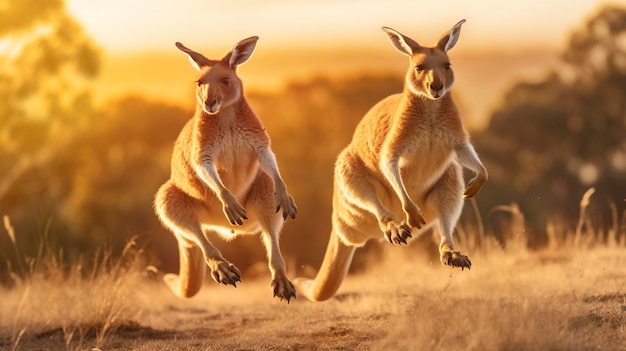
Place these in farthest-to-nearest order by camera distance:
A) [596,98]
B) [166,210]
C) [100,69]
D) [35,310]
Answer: [596,98] → [100,69] → [35,310] → [166,210]

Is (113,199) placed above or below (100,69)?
below

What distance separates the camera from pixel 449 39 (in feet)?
21.9

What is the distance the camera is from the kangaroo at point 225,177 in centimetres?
634

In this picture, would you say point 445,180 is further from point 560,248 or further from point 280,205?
point 560,248

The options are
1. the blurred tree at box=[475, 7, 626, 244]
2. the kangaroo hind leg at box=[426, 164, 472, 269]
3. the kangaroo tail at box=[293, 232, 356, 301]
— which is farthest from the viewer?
the blurred tree at box=[475, 7, 626, 244]

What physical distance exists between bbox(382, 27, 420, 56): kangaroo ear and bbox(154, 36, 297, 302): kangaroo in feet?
3.01

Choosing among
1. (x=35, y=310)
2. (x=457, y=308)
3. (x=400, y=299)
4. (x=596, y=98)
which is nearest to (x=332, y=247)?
(x=400, y=299)

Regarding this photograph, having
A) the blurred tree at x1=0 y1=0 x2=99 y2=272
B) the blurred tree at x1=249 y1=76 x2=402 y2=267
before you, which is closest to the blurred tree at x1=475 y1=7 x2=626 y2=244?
the blurred tree at x1=249 y1=76 x2=402 y2=267

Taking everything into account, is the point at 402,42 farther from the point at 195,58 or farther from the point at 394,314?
the point at 394,314

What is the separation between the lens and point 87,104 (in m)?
24.1

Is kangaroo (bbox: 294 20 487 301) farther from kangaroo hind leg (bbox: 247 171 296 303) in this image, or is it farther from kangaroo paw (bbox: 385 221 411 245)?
kangaroo hind leg (bbox: 247 171 296 303)

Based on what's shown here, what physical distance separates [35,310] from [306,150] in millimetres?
16391

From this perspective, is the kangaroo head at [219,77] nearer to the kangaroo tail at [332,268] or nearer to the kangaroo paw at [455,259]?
the kangaroo paw at [455,259]

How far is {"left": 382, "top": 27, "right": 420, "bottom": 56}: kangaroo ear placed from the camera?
671 centimetres
